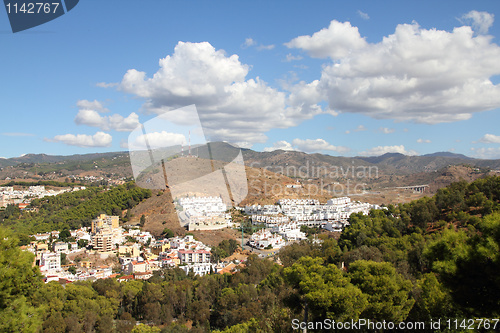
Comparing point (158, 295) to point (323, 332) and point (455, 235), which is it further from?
point (455, 235)

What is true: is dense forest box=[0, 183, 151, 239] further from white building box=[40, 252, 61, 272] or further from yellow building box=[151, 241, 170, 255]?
white building box=[40, 252, 61, 272]

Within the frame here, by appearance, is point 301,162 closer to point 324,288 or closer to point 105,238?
point 105,238

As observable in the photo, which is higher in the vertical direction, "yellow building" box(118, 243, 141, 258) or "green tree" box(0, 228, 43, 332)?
"green tree" box(0, 228, 43, 332)

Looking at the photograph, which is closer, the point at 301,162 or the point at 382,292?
the point at 382,292

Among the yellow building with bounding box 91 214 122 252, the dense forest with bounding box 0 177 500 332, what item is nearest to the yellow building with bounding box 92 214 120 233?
the yellow building with bounding box 91 214 122 252

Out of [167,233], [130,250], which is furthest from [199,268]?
[167,233]

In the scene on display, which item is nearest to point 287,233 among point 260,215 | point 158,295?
point 260,215

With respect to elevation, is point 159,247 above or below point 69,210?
below
